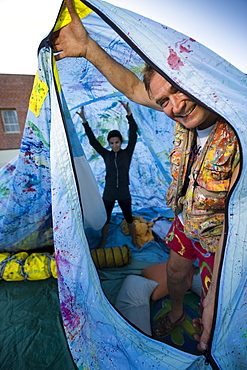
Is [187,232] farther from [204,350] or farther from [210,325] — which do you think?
[204,350]

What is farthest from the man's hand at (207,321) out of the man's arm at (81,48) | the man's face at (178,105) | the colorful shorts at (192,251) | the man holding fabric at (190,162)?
the man's arm at (81,48)

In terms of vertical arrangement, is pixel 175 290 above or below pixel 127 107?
below

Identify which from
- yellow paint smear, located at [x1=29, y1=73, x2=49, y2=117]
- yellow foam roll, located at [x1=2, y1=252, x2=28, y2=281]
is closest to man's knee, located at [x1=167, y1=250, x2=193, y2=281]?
yellow paint smear, located at [x1=29, y1=73, x2=49, y2=117]

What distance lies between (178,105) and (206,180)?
29 centimetres

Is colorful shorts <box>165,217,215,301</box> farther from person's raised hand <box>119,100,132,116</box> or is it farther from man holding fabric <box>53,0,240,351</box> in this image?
person's raised hand <box>119,100,132,116</box>

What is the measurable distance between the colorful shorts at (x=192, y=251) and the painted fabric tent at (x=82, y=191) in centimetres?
20

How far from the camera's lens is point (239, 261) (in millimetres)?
Result: 628

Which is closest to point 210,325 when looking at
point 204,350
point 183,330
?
point 204,350

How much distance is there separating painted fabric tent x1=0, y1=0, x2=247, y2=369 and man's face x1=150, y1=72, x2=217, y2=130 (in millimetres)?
79

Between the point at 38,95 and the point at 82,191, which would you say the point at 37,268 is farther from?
the point at 38,95

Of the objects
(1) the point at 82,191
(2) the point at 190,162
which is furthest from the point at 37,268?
(2) the point at 190,162

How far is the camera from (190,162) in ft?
2.82

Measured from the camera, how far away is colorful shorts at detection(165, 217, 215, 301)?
0.88m

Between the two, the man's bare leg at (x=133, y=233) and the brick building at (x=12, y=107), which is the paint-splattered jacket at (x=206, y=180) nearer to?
the man's bare leg at (x=133, y=233)
